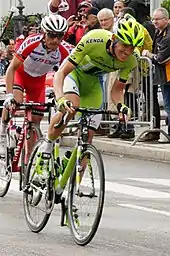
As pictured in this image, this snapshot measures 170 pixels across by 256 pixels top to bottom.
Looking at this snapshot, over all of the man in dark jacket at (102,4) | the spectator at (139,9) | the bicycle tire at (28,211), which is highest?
the man in dark jacket at (102,4)

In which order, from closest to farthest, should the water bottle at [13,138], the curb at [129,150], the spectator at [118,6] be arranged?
the water bottle at [13,138]
the curb at [129,150]
the spectator at [118,6]

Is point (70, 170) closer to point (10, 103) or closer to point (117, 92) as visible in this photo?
point (117, 92)

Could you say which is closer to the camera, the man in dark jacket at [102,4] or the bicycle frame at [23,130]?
the bicycle frame at [23,130]

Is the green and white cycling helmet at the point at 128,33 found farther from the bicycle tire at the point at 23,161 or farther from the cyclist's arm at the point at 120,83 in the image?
the bicycle tire at the point at 23,161

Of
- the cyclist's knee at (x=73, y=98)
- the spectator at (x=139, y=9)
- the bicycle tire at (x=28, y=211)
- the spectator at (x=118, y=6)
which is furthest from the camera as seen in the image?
the spectator at (x=139, y=9)

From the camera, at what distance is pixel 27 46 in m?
10.2

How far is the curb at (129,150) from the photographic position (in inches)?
573

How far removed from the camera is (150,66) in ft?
50.2

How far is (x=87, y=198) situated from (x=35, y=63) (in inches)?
116

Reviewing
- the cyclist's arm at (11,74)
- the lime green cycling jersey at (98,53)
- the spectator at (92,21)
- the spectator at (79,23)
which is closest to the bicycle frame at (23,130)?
the cyclist's arm at (11,74)

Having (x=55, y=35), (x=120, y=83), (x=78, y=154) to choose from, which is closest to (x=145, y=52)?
(x=55, y=35)

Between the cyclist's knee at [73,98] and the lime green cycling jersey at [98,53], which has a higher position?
the lime green cycling jersey at [98,53]

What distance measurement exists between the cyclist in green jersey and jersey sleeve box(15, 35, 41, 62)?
1.42m

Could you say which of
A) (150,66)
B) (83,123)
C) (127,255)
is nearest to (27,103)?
(83,123)
